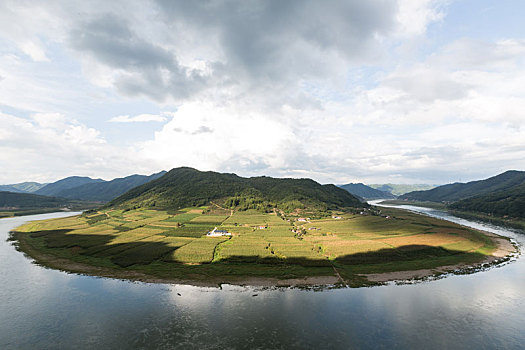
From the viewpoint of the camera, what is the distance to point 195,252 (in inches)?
3659

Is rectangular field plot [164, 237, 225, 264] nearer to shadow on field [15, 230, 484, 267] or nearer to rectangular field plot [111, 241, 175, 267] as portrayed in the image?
shadow on field [15, 230, 484, 267]

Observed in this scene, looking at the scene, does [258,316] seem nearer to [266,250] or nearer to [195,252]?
[266,250]

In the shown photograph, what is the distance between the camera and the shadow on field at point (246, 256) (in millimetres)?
84188

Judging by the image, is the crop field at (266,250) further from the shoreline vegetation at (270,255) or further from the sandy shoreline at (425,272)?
the sandy shoreline at (425,272)

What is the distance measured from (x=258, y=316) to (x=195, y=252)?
49.3 meters

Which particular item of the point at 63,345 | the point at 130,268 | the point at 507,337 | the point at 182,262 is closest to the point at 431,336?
the point at 507,337

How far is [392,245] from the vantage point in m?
101

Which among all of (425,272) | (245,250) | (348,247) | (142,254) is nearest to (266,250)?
(245,250)

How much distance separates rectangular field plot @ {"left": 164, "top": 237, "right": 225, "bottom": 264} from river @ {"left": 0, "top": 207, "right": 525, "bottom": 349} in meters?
18.2

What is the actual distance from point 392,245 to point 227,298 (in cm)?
7675

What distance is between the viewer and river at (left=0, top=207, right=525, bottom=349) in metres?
42.4

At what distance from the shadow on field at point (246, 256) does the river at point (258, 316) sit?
16.6 m

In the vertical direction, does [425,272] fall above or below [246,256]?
below

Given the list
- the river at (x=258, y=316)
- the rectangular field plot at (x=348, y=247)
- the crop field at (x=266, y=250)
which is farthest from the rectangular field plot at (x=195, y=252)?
the rectangular field plot at (x=348, y=247)
